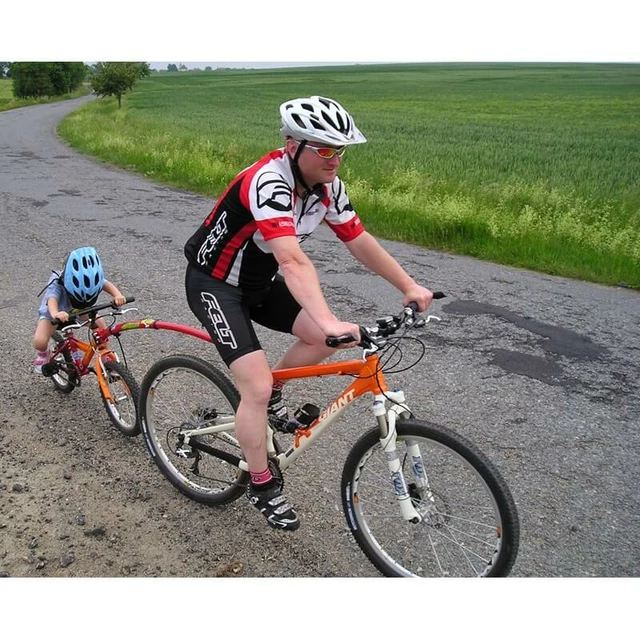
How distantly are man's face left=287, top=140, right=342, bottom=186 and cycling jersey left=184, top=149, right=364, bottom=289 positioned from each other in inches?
2.7

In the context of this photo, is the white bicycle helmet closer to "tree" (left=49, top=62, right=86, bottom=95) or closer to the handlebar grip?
the handlebar grip

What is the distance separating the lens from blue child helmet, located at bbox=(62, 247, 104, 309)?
13.3 ft

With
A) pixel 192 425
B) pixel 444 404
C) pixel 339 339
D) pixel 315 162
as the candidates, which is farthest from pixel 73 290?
pixel 444 404

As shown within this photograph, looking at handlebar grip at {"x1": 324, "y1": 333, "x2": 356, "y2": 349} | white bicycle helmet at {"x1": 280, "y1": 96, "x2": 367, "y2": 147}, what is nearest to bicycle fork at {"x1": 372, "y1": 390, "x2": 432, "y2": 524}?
handlebar grip at {"x1": 324, "y1": 333, "x2": 356, "y2": 349}

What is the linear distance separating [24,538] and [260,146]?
52.8 feet

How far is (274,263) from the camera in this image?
123 inches

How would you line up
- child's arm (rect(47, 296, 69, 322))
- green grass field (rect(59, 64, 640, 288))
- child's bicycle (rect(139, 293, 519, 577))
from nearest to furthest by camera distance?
child's bicycle (rect(139, 293, 519, 577)), child's arm (rect(47, 296, 69, 322)), green grass field (rect(59, 64, 640, 288))

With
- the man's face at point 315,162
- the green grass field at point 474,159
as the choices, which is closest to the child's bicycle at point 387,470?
the man's face at point 315,162

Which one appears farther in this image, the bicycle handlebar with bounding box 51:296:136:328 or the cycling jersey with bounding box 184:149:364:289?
the bicycle handlebar with bounding box 51:296:136:328

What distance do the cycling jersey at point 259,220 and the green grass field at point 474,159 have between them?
5.56 meters

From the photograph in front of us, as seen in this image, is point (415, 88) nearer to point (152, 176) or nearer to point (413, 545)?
point (152, 176)

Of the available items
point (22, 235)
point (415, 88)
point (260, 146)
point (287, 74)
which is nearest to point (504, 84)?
point (415, 88)

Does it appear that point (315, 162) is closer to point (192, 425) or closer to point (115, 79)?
point (192, 425)

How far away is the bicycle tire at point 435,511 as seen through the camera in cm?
249
